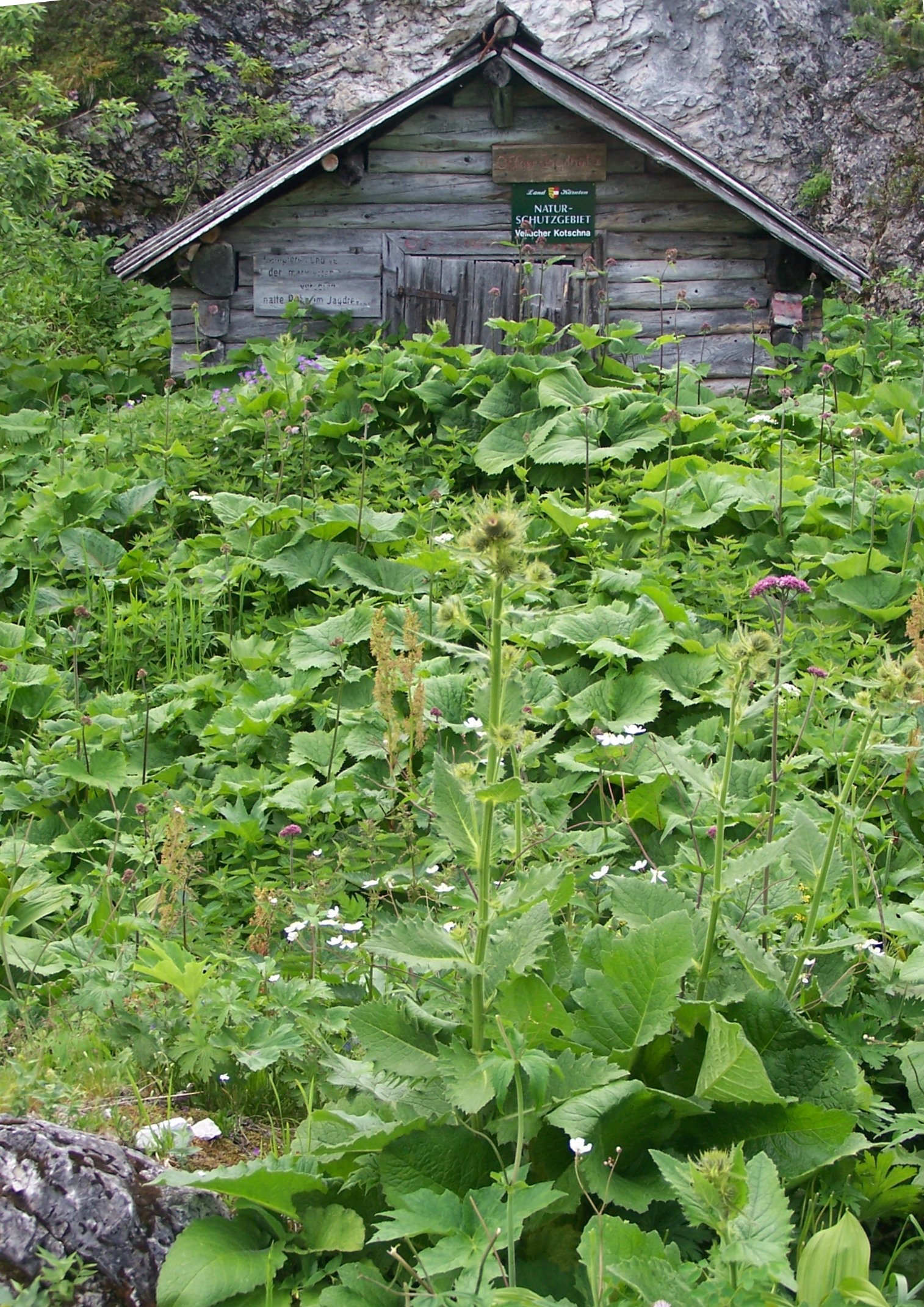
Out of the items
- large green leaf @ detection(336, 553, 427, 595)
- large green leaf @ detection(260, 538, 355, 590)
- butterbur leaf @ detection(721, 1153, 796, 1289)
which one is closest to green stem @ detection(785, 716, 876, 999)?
butterbur leaf @ detection(721, 1153, 796, 1289)

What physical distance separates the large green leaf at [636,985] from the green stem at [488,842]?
25cm

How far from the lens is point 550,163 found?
10062 mm

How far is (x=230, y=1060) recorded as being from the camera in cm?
267

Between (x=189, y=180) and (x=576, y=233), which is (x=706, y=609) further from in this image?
(x=189, y=180)

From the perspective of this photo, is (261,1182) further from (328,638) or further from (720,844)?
(328,638)

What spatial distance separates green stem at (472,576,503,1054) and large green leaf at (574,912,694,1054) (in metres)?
0.25

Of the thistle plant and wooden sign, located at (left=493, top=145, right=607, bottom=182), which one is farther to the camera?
wooden sign, located at (left=493, top=145, right=607, bottom=182)

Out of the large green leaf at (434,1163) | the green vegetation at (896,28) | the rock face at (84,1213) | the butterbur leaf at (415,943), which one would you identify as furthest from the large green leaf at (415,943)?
the green vegetation at (896,28)

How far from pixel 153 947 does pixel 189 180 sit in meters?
16.1

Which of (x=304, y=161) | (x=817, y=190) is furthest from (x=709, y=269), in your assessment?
(x=817, y=190)

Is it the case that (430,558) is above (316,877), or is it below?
above

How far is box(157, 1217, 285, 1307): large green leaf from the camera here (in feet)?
6.33

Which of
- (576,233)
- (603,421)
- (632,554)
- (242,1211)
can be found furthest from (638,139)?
(242,1211)

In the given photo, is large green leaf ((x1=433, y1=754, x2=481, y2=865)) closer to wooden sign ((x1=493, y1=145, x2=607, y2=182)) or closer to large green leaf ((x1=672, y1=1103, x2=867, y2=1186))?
large green leaf ((x1=672, y1=1103, x2=867, y2=1186))
